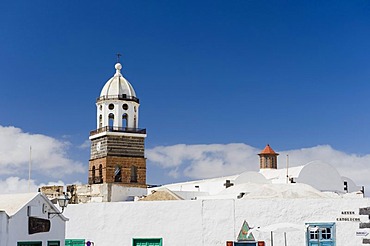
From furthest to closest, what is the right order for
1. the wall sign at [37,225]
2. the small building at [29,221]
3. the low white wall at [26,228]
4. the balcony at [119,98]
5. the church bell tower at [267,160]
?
1. the church bell tower at [267,160]
2. the balcony at [119,98]
3. the wall sign at [37,225]
4. the low white wall at [26,228]
5. the small building at [29,221]

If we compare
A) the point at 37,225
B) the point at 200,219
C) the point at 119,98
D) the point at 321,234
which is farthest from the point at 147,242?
the point at 119,98

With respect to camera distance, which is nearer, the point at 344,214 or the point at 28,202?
the point at 28,202

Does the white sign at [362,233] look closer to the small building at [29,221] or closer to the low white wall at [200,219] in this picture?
the low white wall at [200,219]

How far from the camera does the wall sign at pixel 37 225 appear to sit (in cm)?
1622

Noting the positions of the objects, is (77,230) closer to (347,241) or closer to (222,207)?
(222,207)

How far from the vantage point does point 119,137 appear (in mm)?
41125

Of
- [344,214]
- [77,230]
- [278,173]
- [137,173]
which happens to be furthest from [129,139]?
[344,214]

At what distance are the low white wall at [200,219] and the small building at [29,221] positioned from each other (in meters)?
3.34

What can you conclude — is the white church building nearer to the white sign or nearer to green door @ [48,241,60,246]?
the white sign

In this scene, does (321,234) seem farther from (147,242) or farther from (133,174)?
(133,174)

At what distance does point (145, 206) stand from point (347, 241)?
6132 mm

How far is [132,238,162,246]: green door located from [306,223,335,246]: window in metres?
4.50

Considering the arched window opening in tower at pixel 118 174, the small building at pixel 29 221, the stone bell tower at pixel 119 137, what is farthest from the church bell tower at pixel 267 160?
the small building at pixel 29 221

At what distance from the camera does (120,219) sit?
21078 mm
